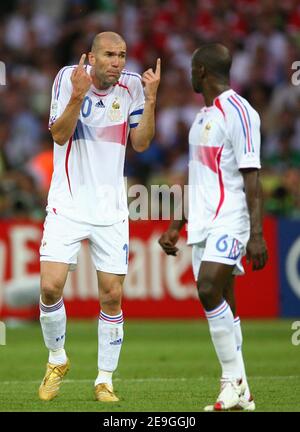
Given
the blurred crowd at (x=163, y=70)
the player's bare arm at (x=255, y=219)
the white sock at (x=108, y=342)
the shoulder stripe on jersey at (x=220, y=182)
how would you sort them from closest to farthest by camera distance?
1. the player's bare arm at (x=255, y=219)
2. the shoulder stripe on jersey at (x=220, y=182)
3. the white sock at (x=108, y=342)
4. the blurred crowd at (x=163, y=70)

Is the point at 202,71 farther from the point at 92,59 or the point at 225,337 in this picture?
the point at 225,337

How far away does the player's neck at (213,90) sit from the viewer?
8242mm

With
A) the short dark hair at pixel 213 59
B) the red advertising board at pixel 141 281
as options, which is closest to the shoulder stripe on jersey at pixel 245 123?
the short dark hair at pixel 213 59

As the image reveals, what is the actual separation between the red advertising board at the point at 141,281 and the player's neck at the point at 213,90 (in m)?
8.55

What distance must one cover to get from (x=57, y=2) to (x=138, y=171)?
4.80 meters

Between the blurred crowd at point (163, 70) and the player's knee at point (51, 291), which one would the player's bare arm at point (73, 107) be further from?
the blurred crowd at point (163, 70)

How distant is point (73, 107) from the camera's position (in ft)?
28.8

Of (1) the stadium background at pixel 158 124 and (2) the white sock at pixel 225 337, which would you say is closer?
(2) the white sock at pixel 225 337

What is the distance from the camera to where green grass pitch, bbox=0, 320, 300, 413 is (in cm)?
874

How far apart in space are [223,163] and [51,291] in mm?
1705

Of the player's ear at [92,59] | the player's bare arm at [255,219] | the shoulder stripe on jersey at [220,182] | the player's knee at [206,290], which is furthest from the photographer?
the player's ear at [92,59]
